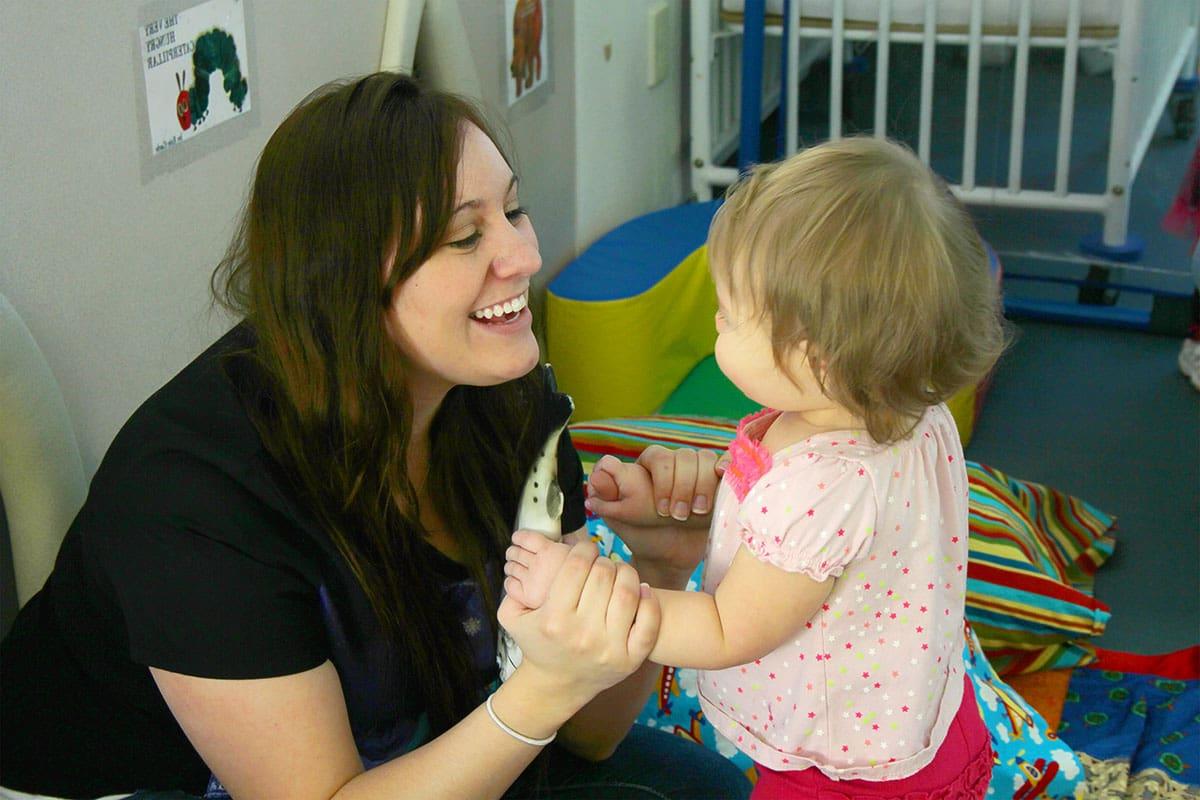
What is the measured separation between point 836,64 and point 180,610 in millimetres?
2464

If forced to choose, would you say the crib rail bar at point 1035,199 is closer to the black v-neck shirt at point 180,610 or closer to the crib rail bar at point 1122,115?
the crib rail bar at point 1122,115

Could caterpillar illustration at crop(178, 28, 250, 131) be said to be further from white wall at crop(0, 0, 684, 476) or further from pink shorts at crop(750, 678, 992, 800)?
pink shorts at crop(750, 678, 992, 800)

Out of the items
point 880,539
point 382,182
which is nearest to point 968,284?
point 880,539

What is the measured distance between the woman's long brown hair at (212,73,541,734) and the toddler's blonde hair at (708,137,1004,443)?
0.88ft

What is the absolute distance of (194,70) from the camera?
1.58m

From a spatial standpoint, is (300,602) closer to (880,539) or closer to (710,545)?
(710,545)

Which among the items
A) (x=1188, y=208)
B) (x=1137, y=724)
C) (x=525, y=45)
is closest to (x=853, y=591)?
(x=1137, y=724)

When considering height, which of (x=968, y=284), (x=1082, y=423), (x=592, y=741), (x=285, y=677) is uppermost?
(x=968, y=284)

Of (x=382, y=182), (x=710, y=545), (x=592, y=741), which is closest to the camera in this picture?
(x=382, y=182)

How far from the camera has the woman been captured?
109 centimetres

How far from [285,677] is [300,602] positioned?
6cm

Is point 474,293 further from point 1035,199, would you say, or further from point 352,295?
point 1035,199

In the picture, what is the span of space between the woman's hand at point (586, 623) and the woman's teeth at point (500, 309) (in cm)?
24

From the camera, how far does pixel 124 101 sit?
4.86ft
